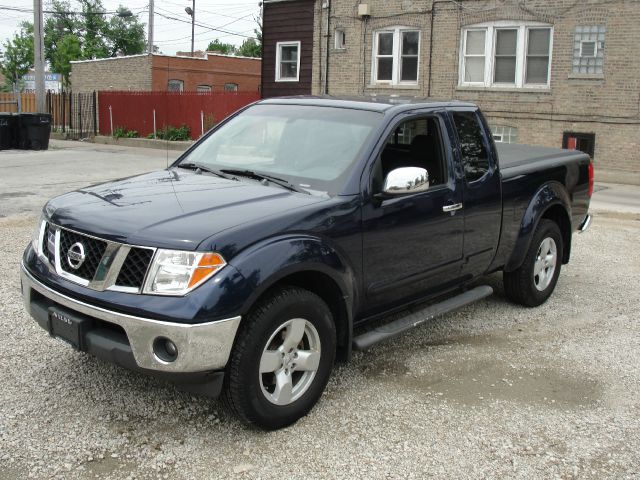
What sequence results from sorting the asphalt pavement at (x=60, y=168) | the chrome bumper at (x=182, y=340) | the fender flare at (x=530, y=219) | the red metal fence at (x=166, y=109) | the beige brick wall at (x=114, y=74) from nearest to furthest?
1. the chrome bumper at (x=182, y=340)
2. the fender flare at (x=530, y=219)
3. the asphalt pavement at (x=60, y=168)
4. the red metal fence at (x=166, y=109)
5. the beige brick wall at (x=114, y=74)

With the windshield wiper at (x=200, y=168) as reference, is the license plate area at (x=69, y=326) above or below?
below

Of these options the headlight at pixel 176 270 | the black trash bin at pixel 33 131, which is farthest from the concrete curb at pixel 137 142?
the headlight at pixel 176 270

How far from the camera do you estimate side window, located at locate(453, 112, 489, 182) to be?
203 inches

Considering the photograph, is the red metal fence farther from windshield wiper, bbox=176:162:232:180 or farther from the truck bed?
windshield wiper, bbox=176:162:232:180

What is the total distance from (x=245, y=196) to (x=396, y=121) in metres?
1.23

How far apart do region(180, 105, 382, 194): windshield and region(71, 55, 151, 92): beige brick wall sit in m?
35.3

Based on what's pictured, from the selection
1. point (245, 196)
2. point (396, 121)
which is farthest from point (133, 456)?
point (396, 121)

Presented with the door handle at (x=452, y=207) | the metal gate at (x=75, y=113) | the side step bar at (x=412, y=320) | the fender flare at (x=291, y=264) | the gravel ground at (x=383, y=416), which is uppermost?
the metal gate at (x=75, y=113)

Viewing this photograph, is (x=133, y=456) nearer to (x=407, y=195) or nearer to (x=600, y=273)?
(x=407, y=195)

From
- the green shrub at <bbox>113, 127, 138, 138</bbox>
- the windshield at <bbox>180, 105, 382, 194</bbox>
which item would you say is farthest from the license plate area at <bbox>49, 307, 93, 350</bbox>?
the green shrub at <bbox>113, 127, 138, 138</bbox>

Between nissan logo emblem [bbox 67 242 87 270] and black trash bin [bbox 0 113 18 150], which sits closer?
nissan logo emblem [bbox 67 242 87 270]

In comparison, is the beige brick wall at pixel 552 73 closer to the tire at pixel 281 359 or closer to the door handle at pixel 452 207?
the door handle at pixel 452 207

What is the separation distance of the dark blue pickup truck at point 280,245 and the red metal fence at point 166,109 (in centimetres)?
1873

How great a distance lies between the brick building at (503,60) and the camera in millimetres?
16578
